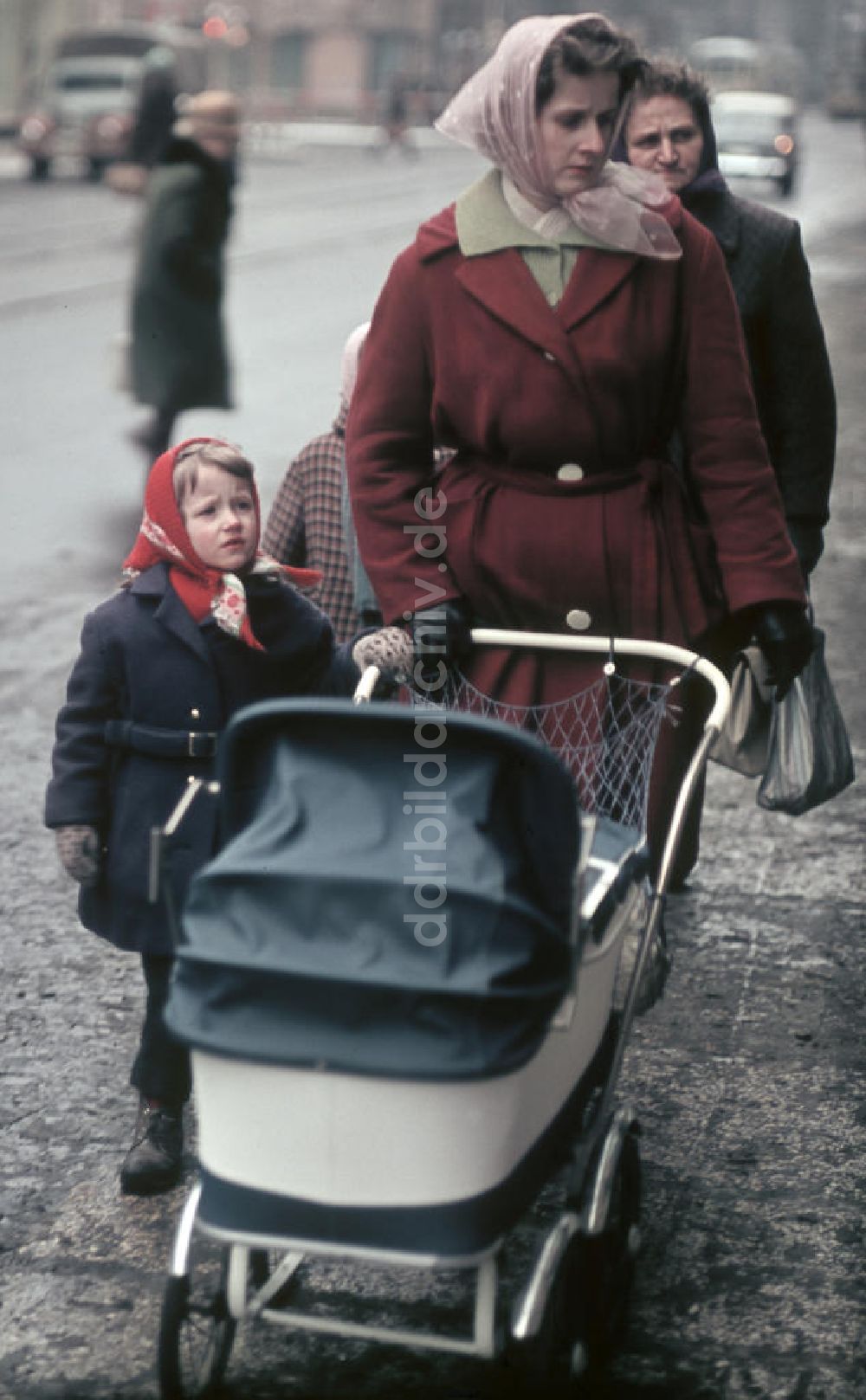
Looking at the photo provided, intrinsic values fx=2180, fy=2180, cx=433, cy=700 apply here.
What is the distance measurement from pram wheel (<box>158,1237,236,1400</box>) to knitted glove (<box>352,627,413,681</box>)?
98 centimetres

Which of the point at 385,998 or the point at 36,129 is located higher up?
the point at 385,998

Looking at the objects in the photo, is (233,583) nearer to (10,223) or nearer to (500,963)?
(500,963)

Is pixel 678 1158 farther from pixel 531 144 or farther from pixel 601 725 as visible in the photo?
pixel 531 144

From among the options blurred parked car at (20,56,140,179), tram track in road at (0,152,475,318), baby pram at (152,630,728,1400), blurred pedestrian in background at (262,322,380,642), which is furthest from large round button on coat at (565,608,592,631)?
blurred parked car at (20,56,140,179)

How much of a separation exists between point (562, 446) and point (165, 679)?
2.67 ft

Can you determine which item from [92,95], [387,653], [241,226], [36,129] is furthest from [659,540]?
[92,95]

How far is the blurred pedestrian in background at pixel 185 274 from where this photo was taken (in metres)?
10.2

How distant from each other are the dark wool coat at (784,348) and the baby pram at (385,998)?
6.67 ft

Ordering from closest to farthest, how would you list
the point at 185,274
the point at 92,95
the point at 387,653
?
1. the point at 387,653
2. the point at 185,274
3. the point at 92,95

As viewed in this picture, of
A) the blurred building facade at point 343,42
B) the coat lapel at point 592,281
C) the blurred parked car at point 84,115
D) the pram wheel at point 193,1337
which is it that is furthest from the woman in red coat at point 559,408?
the blurred building facade at point 343,42

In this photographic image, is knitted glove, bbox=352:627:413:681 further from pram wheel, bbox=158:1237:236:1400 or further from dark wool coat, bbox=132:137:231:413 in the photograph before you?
dark wool coat, bbox=132:137:231:413

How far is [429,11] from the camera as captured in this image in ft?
287

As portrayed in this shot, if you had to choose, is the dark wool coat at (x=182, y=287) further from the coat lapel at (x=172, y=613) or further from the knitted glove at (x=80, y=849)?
the knitted glove at (x=80, y=849)

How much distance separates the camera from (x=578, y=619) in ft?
12.7
